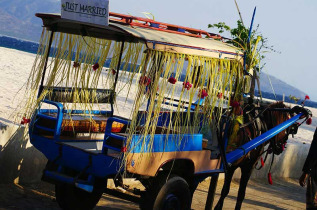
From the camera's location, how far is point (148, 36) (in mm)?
6527

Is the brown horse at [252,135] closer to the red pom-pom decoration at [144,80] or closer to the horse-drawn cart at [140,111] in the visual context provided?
the horse-drawn cart at [140,111]

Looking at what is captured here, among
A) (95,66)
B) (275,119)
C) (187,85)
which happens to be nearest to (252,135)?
(275,119)

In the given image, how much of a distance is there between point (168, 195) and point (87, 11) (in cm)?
220

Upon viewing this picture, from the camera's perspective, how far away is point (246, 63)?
8.09m

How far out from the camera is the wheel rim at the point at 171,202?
7.12 meters

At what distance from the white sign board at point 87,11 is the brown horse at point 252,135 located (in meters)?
2.54

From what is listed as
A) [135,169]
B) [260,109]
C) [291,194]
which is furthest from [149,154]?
[291,194]

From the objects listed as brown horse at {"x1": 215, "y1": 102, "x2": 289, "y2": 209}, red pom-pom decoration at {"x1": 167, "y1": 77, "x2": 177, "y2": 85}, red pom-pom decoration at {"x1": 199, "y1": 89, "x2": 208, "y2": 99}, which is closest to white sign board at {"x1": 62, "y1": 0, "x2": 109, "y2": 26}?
red pom-pom decoration at {"x1": 167, "y1": 77, "x2": 177, "y2": 85}

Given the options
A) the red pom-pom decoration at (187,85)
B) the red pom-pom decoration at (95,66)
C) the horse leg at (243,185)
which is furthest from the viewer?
the horse leg at (243,185)

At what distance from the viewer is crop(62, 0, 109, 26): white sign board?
6.68m

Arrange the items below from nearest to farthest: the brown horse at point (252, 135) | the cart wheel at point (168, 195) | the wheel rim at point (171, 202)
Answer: the cart wheel at point (168, 195), the wheel rim at point (171, 202), the brown horse at point (252, 135)

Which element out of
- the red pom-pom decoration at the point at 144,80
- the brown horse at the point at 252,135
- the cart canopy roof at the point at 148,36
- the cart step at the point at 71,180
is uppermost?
the cart canopy roof at the point at 148,36

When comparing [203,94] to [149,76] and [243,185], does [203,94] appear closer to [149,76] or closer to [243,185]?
[149,76]

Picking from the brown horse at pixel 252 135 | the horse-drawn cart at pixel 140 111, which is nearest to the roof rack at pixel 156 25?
the horse-drawn cart at pixel 140 111
